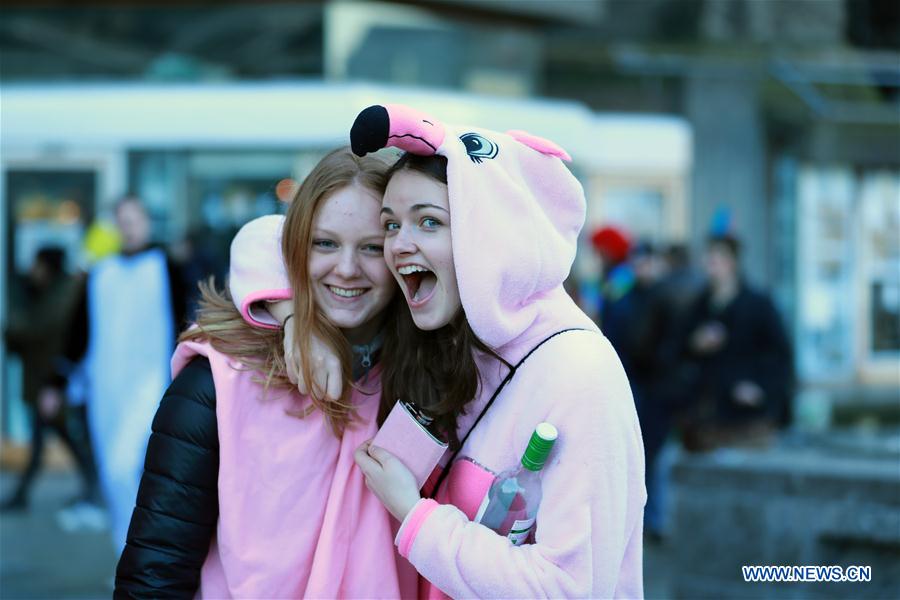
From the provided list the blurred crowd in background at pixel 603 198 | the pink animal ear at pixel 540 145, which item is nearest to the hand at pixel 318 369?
the pink animal ear at pixel 540 145

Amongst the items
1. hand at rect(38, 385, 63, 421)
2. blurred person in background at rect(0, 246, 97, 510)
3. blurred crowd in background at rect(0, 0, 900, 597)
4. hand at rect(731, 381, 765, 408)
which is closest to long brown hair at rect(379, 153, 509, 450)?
blurred crowd in background at rect(0, 0, 900, 597)

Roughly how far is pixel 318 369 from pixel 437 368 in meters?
0.24

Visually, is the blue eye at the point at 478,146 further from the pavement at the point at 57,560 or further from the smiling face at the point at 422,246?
the pavement at the point at 57,560

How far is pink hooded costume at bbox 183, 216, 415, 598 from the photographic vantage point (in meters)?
2.46

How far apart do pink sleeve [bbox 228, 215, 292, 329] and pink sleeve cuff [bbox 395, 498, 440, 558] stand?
546 mm

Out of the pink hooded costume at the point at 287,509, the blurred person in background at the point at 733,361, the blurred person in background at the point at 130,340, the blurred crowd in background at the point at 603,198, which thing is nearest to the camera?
the pink hooded costume at the point at 287,509

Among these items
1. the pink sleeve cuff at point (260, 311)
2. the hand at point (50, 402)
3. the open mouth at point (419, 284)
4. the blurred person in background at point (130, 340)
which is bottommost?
the hand at point (50, 402)

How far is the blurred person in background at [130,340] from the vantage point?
19.6 feet

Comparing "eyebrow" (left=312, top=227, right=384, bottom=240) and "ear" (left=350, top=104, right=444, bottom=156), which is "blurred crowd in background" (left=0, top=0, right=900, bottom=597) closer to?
"eyebrow" (left=312, top=227, right=384, bottom=240)

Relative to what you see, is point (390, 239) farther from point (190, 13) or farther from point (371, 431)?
point (190, 13)

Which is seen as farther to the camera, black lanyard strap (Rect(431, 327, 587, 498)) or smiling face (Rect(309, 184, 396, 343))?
smiling face (Rect(309, 184, 396, 343))

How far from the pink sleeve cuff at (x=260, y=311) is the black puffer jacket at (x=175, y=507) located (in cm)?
21

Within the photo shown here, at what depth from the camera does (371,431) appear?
2.56 meters

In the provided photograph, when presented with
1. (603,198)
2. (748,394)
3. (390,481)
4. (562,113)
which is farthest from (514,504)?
(603,198)
